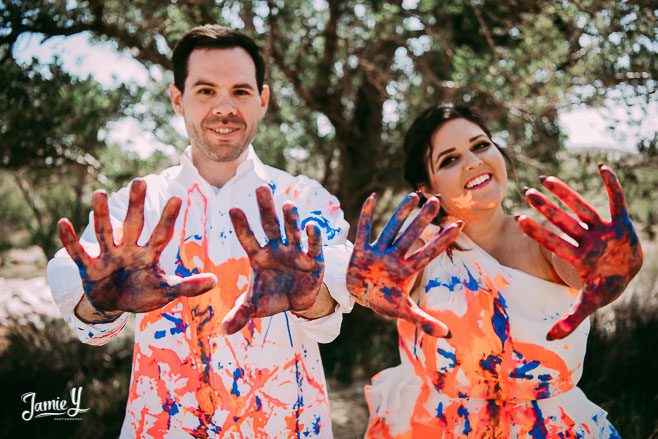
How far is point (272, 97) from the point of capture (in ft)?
13.6

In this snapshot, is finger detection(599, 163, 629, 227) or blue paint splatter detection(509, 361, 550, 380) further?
blue paint splatter detection(509, 361, 550, 380)

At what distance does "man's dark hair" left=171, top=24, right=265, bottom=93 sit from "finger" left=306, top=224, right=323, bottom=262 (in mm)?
885

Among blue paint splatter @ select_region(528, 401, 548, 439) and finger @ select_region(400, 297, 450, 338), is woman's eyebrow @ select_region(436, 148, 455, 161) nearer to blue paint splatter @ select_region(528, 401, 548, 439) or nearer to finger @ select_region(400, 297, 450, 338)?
finger @ select_region(400, 297, 450, 338)

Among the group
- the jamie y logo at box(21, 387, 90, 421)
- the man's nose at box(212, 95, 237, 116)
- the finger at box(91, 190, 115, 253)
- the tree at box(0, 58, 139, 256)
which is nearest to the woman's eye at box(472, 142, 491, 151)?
the man's nose at box(212, 95, 237, 116)

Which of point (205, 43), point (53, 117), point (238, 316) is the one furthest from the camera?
point (53, 117)

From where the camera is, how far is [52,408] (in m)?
3.31

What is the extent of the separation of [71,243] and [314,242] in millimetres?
621

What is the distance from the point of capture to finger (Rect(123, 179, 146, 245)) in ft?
4.46

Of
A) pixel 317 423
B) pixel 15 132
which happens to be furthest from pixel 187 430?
pixel 15 132

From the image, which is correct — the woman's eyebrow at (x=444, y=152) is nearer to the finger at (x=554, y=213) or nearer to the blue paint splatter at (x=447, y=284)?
the blue paint splatter at (x=447, y=284)

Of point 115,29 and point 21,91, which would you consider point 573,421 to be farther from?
point 115,29

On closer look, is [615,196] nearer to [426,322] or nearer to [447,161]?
[426,322]

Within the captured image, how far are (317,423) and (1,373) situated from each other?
9.55 ft

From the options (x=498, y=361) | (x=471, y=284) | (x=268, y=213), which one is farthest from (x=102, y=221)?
(x=498, y=361)
